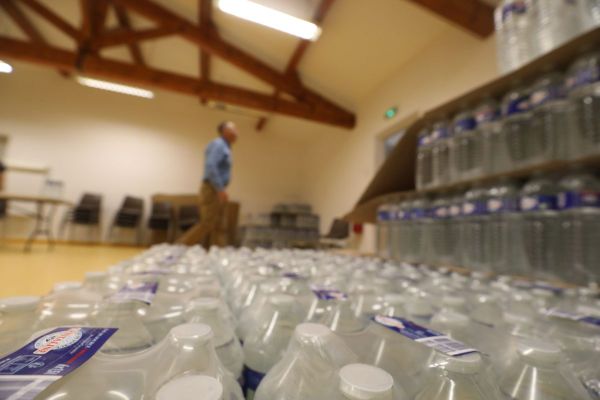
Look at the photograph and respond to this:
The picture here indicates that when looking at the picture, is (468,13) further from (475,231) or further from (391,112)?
(475,231)

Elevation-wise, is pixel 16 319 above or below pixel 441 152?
below

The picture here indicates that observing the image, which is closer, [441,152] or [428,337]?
[428,337]

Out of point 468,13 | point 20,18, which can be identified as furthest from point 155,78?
point 468,13

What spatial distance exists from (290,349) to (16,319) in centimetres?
35

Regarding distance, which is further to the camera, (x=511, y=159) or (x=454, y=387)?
(x=511, y=159)

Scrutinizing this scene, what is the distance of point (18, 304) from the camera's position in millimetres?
357

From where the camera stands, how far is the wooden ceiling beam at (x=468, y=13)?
2.25 meters

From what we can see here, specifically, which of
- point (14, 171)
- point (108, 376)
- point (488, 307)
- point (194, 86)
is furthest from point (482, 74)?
point (14, 171)

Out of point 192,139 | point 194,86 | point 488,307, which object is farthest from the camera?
point 192,139

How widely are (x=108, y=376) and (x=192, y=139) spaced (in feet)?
22.2

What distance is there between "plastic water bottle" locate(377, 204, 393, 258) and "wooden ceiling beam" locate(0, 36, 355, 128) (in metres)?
3.13

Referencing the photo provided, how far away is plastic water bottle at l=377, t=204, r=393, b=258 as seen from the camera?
5.83ft

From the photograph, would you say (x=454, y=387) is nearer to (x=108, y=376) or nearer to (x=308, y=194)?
(x=108, y=376)

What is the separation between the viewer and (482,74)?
2.41 metres
